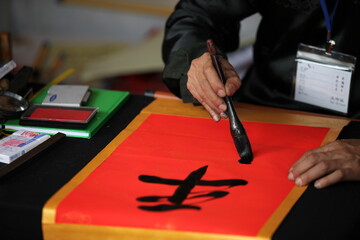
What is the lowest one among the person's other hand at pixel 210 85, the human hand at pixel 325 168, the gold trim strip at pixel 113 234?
the gold trim strip at pixel 113 234

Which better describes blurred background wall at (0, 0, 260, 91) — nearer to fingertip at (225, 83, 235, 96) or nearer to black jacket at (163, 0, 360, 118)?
black jacket at (163, 0, 360, 118)

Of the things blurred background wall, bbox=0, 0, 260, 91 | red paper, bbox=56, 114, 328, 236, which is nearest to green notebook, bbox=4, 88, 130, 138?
red paper, bbox=56, 114, 328, 236

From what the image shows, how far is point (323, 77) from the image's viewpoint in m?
1.30

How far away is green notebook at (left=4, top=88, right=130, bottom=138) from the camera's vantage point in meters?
1.06

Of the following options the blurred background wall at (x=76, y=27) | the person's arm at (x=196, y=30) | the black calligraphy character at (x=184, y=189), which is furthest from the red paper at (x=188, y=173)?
the blurred background wall at (x=76, y=27)

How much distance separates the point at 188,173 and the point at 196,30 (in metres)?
0.57

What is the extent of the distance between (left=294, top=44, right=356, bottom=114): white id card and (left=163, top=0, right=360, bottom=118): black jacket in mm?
22

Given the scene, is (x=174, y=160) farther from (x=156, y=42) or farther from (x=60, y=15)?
(x=60, y=15)

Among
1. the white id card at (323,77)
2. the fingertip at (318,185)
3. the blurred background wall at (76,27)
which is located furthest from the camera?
the blurred background wall at (76,27)

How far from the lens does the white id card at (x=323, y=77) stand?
4.17 ft

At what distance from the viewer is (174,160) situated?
97cm

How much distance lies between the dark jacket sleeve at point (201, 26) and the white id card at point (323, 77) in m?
0.23

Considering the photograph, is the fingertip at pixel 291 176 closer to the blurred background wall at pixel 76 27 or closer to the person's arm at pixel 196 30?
the person's arm at pixel 196 30

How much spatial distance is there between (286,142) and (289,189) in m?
0.20
